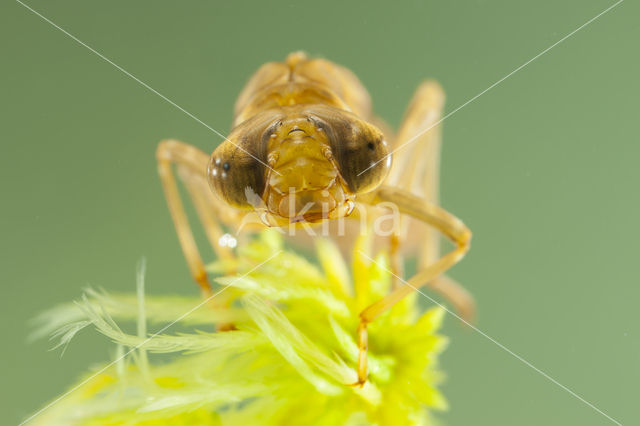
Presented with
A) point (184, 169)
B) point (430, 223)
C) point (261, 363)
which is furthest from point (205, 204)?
A: point (261, 363)

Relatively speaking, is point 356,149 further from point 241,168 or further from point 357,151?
point 241,168

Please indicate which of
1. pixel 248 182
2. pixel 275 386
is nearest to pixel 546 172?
pixel 248 182

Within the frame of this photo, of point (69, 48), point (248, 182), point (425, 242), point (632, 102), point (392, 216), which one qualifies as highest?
point (69, 48)

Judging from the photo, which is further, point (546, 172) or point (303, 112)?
point (546, 172)

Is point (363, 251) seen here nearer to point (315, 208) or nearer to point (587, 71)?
point (315, 208)

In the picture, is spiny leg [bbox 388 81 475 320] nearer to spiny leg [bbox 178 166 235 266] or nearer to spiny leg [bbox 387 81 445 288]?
spiny leg [bbox 387 81 445 288]

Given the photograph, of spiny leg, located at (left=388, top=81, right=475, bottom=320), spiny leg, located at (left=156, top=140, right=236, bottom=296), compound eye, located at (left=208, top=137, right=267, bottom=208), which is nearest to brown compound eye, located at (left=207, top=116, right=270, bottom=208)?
compound eye, located at (left=208, top=137, right=267, bottom=208)
